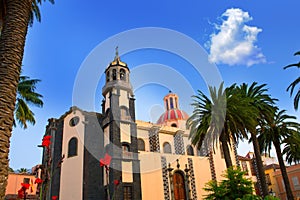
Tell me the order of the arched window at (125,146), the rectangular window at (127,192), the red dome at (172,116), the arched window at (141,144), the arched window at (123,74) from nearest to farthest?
1. the rectangular window at (127,192)
2. the arched window at (125,146)
3. the arched window at (123,74)
4. the arched window at (141,144)
5. the red dome at (172,116)

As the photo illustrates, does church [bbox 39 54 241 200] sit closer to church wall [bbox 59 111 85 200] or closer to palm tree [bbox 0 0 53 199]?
church wall [bbox 59 111 85 200]

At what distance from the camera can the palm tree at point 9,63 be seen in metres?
6.43

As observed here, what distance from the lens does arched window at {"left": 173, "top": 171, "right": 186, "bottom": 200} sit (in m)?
28.2

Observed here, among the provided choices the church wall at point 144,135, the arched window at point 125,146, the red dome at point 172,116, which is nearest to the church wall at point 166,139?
the church wall at point 144,135

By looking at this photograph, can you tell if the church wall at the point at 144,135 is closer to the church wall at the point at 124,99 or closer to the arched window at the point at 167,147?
the arched window at the point at 167,147

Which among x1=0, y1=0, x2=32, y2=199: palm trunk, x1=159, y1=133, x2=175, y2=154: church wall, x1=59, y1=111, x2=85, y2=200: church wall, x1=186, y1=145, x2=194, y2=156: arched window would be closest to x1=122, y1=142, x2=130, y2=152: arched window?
x1=59, y1=111, x2=85, y2=200: church wall

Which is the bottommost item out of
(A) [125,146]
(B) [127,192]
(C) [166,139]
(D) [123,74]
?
(B) [127,192]

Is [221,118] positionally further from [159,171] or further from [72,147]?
[72,147]

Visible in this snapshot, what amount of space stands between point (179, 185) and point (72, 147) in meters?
12.6

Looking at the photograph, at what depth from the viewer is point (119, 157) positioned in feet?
77.6

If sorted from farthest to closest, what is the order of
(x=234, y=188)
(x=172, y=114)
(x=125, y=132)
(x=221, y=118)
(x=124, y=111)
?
(x=172, y=114) < (x=124, y=111) < (x=125, y=132) < (x=221, y=118) < (x=234, y=188)

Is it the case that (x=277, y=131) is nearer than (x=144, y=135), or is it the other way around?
(x=277, y=131)

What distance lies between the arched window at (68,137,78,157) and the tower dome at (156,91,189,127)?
17662 mm

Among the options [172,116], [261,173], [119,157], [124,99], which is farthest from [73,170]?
[172,116]
